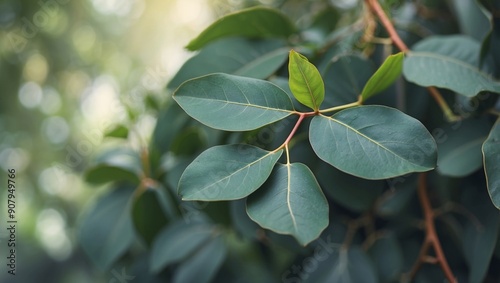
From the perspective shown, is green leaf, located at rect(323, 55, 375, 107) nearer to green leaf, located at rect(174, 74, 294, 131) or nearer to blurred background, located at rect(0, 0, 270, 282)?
green leaf, located at rect(174, 74, 294, 131)

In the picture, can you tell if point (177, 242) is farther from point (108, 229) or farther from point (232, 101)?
point (232, 101)

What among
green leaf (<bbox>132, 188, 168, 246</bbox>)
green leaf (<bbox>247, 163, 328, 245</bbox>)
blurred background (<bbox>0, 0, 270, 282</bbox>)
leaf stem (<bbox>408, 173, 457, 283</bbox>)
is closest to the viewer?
green leaf (<bbox>247, 163, 328, 245</bbox>)

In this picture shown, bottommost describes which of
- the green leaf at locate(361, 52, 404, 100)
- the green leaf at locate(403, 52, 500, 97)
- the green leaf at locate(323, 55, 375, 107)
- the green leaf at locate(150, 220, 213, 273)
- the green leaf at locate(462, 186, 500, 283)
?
the green leaf at locate(462, 186, 500, 283)

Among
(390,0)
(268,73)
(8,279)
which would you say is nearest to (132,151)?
(268,73)

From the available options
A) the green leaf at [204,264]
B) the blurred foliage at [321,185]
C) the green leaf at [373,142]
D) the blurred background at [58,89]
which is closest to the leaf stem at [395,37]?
the blurred foliage at [321,185]

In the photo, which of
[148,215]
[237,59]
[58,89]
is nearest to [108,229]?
[148,215]

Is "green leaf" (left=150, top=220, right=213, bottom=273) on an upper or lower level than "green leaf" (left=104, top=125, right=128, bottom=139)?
lower

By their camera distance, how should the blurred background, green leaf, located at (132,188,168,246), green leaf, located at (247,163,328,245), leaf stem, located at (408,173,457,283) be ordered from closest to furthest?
green leaf, located at (247,163,328,245), leaf stem, located at (408,173,457,283), green leaf, located at (132,188,168,246), the blurred background

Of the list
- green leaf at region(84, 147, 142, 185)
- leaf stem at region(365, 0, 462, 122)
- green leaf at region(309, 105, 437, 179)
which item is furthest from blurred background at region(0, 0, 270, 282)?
green leaf at region(309, 105, 437, 179)

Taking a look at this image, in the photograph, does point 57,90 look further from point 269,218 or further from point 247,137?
point 269,218
